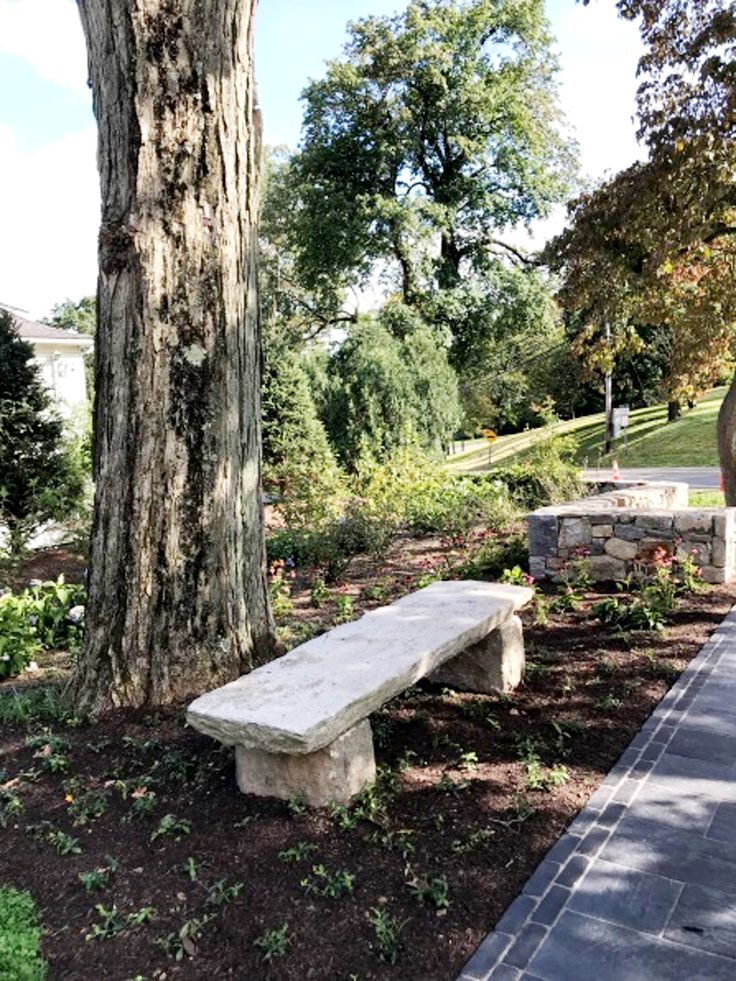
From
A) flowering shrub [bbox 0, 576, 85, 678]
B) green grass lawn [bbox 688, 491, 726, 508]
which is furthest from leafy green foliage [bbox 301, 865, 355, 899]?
green grass lawn [bbox 688, 491, 726, 508]

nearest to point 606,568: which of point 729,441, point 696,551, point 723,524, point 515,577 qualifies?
point 696,551

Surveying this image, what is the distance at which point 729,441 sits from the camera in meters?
7.62

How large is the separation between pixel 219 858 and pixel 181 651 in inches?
44.3

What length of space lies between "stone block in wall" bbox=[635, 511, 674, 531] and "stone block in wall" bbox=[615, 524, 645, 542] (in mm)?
46

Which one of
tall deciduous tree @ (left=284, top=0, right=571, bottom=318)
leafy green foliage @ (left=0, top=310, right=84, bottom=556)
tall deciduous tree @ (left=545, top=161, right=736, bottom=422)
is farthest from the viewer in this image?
tall deciduous tree @ (left=284, top=0, right=571, bottom=318)

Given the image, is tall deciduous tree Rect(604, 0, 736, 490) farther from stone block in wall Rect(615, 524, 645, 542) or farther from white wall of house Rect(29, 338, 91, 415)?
white wall of house Rect(29, 338, 91, 415)

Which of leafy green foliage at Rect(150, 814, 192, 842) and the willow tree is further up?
the willow tree

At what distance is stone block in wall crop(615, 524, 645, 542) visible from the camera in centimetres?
566

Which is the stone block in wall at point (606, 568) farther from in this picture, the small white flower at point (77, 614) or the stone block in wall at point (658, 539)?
the small white flower at point (77, 614)

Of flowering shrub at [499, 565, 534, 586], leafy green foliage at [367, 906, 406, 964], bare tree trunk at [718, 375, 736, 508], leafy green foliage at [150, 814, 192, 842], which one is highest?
bare tree trunk at [718, 375, 736, 508]

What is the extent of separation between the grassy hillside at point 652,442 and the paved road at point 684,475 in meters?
0.70

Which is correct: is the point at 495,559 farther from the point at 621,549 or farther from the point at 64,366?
the point at 64,366

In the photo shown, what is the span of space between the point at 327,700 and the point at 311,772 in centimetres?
34

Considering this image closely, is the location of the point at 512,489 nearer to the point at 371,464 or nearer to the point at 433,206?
the point at 371,464
